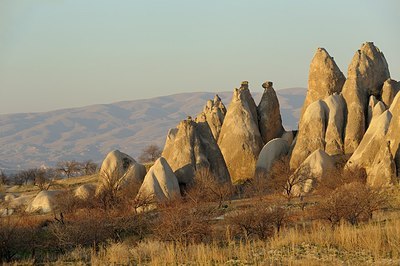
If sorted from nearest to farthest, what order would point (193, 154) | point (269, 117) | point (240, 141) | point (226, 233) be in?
point (226, 233) < point (193, 154) < point (240, 141) < point (269, 117)

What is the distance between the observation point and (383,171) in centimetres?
2806

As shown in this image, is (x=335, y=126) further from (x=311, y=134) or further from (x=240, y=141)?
(x=240, y=141)

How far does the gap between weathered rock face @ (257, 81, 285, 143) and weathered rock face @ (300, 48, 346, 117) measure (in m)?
1.79

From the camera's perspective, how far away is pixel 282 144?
3700 cm

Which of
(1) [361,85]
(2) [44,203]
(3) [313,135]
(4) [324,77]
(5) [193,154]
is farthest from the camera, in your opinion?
(4) [324,77]

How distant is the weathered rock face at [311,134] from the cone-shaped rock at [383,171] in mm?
6479

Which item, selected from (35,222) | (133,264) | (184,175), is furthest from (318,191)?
(133,264)

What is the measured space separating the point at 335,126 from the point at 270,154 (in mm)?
3786

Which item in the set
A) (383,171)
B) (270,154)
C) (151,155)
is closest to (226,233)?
(383,171)

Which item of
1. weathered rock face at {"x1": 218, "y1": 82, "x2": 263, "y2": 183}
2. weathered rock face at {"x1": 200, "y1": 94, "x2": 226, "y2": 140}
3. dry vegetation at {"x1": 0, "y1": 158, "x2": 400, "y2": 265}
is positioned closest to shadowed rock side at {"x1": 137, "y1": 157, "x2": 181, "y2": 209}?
dry vegetation at {"x1": 0, "y1": 158, "x2": 400, "y2": 265}

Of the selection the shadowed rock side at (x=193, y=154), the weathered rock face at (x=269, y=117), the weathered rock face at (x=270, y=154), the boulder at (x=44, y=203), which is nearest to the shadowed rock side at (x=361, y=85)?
the weathered rock face at (x=270, y=154)

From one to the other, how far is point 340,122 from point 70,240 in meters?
20.5

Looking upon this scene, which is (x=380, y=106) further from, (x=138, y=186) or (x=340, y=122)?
(x=138, y=186)

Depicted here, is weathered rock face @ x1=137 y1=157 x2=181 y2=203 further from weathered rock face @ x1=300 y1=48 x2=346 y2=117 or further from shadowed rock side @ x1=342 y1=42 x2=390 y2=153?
weathered rock face @ x1=300 y1=48 x2=346 y2=117
